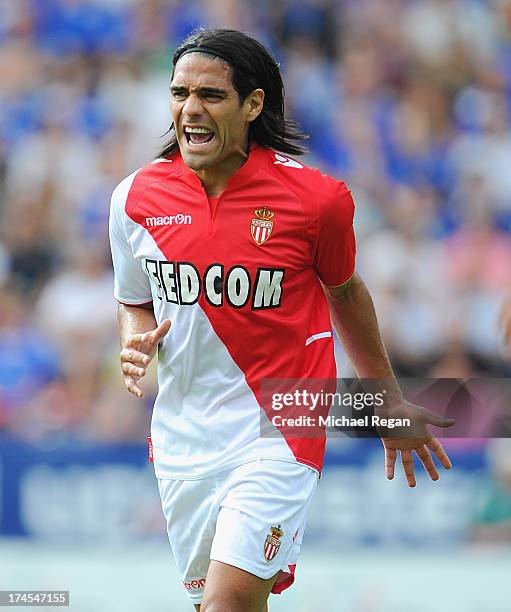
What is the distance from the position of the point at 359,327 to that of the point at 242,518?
0.97m

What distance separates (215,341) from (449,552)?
3.86 metres

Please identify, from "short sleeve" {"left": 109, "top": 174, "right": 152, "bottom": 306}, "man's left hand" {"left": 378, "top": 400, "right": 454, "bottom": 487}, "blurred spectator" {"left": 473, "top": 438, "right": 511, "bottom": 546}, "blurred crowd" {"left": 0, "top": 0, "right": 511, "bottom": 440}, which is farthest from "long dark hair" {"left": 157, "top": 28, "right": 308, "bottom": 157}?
"blurred crowd" {"left": 0, "top": 0, "right": 511, "bottom": 440}

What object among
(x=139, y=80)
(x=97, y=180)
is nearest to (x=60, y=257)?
(x=97, y=180)

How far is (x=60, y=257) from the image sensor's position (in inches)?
436

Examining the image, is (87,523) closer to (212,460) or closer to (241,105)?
(212,460)

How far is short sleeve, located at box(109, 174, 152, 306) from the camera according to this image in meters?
5.34

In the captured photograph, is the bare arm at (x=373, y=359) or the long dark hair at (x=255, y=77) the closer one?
the long dark hair at (x=255, y=77)

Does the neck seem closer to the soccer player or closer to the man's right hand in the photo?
the soccer player

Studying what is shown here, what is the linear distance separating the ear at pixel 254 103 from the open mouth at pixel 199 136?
0.19m

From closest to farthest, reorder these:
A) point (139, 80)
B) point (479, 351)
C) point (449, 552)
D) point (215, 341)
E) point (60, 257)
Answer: point (215, 341)
point (449, 552)
point (479, 351)
point (60, 257)
point (139, 80)

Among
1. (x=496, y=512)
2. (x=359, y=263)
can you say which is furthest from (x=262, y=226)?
(x=359, y=263)

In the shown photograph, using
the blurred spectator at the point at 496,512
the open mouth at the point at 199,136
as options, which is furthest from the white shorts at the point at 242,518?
the blurred spectator at the point at 496,512

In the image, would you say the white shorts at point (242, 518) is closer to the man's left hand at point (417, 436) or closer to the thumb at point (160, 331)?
the man's left hand at point (417, 436)

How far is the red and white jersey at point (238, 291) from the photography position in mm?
5066
